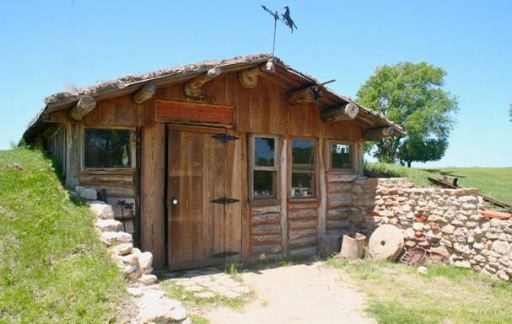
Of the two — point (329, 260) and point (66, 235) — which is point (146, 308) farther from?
point (329, 260)

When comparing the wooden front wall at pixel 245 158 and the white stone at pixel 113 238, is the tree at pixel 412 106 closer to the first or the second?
the wooden front wall at pixel 245 158

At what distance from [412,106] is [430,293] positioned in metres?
34.7

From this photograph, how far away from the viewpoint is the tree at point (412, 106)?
118ft

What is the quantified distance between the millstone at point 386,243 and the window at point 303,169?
1669 millimetres

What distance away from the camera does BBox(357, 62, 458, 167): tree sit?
35.9 metres

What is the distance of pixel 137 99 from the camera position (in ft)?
23.3

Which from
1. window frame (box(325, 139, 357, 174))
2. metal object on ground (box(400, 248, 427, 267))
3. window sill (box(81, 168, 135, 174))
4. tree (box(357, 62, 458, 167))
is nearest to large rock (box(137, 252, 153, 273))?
window sill (box(81, 168, 135, 174))

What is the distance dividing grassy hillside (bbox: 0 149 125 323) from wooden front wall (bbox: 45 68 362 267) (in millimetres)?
875

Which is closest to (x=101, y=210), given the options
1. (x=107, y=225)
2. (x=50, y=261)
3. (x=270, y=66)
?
(x=107, y=225)

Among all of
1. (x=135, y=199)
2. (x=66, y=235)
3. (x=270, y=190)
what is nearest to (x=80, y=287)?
(x=66, y=235)

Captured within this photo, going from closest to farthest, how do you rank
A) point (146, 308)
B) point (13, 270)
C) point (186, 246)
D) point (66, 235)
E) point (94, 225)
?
point (146, 308) < point (13, 270) < point (66, 235) < point (94, 225) < point (186, 246)

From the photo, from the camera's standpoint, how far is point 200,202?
25.7 ft

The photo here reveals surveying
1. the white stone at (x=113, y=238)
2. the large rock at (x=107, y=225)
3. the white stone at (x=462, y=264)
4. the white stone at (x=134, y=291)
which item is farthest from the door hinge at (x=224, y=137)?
the white stone at (x=462, y=264)

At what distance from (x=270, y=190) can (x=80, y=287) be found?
499cm
